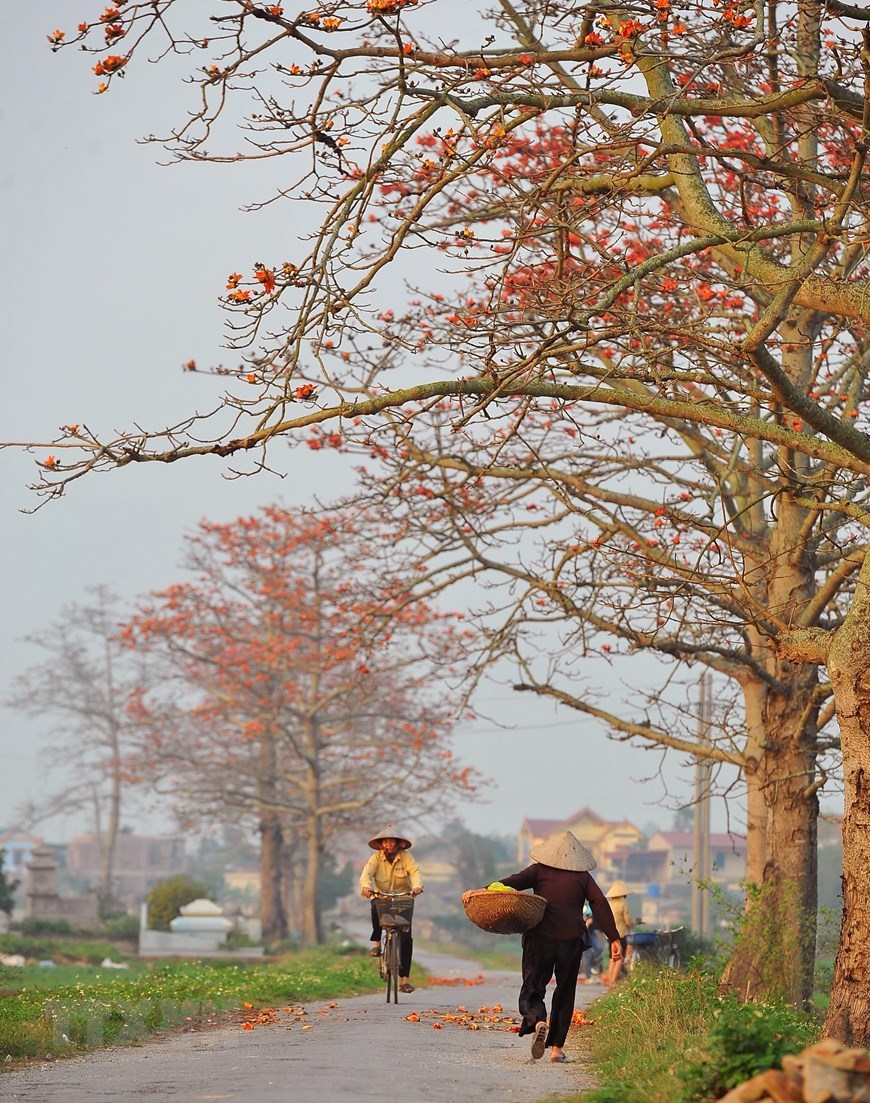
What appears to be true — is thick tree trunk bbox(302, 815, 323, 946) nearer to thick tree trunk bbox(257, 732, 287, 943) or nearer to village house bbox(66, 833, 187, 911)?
thick tree trunk bbox(257, 732, 287, 943)

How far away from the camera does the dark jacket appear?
10.6m

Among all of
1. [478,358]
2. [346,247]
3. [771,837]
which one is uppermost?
[346,247]

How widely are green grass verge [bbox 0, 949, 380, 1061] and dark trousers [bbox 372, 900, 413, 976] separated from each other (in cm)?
137

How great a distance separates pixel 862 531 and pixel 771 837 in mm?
3592

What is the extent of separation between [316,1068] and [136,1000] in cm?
499

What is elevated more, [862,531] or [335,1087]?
[862,531]

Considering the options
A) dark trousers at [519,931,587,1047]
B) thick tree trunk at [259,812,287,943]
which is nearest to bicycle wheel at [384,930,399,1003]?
dark trousers at [519,931,587,1047]

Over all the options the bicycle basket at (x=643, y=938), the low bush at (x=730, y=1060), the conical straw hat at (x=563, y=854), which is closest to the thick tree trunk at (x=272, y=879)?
the bicycle basket at (x=643, y=938)

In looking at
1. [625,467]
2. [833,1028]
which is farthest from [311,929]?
[833,1028]

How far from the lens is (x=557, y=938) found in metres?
10.6

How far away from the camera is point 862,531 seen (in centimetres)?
1594

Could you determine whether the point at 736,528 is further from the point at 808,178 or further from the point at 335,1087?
the point at 335,1087

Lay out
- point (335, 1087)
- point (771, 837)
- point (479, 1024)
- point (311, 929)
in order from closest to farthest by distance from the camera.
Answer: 1. point (335, 1087)
2. point (479, 1024)
3. point (771, 837)
4. point (311, 929)

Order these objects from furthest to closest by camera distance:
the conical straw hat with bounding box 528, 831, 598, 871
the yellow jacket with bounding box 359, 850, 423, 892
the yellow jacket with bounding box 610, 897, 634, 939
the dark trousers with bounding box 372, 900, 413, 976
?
the yellow jacket with bounding box 610, 897, 634, 939
the yellow jacket with bounding box 359, 850, 423, 892
the dark trousers with bounding box 372, 900, 413, 976
the conical straw hat with bounding box 528, 831, 598, 871
